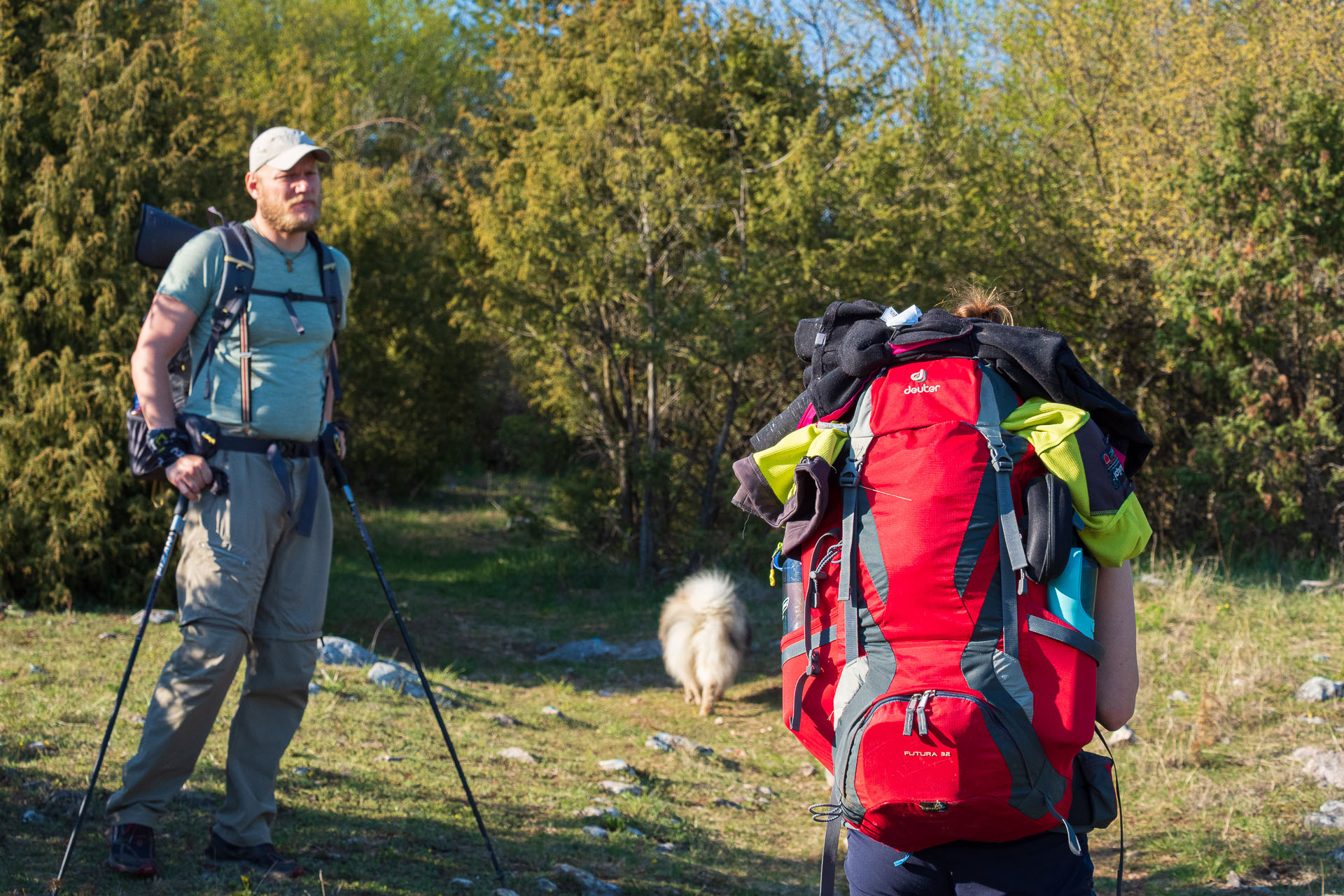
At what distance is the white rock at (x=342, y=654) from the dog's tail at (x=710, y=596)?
2173 mm

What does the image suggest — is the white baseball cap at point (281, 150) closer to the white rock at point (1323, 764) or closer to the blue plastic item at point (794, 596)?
the blue plastic item at point (794, 596)

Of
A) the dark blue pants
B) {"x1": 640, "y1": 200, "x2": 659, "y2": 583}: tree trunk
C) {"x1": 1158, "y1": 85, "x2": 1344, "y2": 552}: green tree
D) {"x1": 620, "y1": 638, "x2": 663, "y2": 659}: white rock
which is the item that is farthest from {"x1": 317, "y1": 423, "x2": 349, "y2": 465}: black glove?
{"x1": 1158, "y1": 85, "x2": 1344, "y2": 552}: green tree

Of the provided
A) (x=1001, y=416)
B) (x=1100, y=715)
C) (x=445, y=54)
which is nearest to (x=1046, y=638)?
(x=1100, y=715)

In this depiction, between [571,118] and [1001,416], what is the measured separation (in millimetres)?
9741

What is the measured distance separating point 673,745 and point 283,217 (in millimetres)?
3666

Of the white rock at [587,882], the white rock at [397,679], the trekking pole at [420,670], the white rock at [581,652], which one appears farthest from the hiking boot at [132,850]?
the white rock at [581,652]

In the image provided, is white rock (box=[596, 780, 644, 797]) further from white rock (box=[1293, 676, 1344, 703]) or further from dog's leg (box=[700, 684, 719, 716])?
white rock (box=[1293, 676, 1344, 703])

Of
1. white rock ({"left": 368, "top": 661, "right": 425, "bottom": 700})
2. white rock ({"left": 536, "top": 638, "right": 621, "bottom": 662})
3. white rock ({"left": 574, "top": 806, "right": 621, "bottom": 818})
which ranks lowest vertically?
white rock ({"left": 536, "top": 638, "right": 621, "bottom": 662})

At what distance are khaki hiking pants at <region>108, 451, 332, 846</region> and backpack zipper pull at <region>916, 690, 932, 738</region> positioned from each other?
2.47 m

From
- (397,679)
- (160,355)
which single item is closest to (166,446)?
(160,355)

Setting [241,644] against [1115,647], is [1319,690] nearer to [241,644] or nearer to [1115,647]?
[1115,647]

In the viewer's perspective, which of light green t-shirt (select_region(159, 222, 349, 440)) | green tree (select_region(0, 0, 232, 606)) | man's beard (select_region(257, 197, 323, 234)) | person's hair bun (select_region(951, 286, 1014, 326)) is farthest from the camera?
green tree (select_region(0, 0, 232, 606))

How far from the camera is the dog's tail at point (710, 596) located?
748 centimetres

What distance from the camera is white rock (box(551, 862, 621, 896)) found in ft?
12.1
